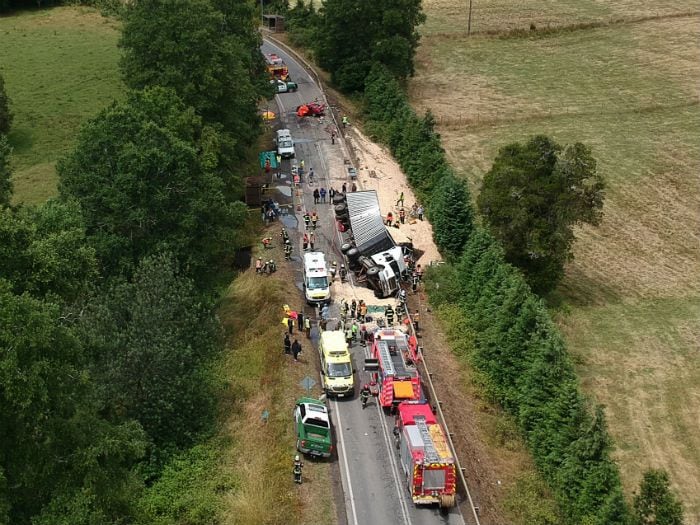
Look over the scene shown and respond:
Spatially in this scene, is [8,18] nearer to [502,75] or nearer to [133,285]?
[502,75]

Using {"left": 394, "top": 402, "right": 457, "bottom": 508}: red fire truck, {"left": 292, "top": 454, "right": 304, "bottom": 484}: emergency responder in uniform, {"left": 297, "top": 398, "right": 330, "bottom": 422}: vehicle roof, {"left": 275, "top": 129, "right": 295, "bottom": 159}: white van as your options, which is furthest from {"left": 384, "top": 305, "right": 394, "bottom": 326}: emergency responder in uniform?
{"left": 275, "top": 129, "right": 295, "bottom": 159}: white van

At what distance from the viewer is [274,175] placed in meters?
71.4

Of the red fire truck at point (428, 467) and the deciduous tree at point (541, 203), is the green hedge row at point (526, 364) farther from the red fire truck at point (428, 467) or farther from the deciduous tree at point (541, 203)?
the red fire truck at point (428, 467)

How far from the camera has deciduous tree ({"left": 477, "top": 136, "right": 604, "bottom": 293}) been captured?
170 feet

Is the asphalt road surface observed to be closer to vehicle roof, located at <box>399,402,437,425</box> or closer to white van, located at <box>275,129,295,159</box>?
vehicle roof, located at <box>399,402,437,425</box>

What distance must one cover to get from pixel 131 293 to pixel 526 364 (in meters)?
21.2

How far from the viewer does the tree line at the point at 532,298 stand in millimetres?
34812

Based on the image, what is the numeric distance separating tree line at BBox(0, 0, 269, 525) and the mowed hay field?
23.0 metres

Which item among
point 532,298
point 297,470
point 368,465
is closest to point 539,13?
point 532,298

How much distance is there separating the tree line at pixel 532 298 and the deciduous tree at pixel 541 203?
7 cm

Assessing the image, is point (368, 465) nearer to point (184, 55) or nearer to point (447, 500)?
point (447, 500)

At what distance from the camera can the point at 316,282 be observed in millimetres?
50719

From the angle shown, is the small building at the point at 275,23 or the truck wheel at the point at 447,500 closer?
the truck wheel at the point at 447,500

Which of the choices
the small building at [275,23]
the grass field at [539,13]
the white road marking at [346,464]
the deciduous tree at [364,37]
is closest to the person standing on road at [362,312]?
the white road marking at [346,464]
